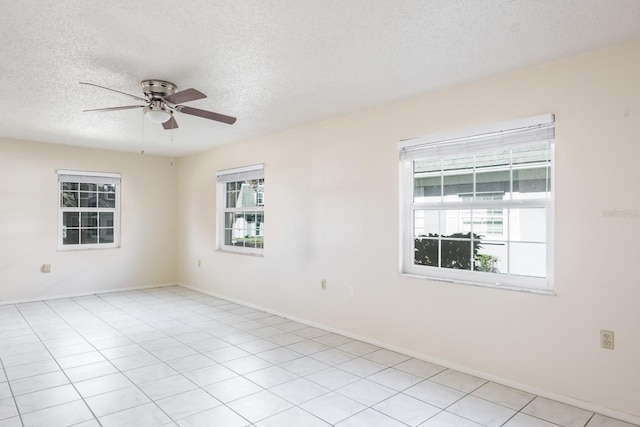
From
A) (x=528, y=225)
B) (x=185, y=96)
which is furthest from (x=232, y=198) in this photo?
(x=528, y=225)

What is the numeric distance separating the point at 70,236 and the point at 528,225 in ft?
20.3

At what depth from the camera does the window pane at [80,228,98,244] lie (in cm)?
611

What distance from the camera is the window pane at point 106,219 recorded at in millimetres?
6311

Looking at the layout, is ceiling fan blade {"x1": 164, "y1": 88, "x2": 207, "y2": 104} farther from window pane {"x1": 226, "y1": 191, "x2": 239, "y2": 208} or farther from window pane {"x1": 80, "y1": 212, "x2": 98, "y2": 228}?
window pane {"x1": 80, "y1": 212, "x2": 98, "y2": 228}

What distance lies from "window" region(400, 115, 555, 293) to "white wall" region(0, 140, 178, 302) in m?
4.79

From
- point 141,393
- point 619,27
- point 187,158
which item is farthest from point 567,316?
point 187,158

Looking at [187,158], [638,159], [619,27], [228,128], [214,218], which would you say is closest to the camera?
[619,27]

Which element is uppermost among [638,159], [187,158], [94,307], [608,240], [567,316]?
[187,158]

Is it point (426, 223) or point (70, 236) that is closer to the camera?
point (426, 223)

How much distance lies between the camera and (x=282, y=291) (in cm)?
484

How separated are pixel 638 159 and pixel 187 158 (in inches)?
243

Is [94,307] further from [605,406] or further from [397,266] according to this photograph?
[605,406]

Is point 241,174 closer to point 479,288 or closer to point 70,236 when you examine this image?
point 70,236

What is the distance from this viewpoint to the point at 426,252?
3.54m
